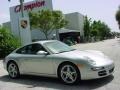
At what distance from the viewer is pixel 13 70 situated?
32.7ft

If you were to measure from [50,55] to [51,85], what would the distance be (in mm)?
939

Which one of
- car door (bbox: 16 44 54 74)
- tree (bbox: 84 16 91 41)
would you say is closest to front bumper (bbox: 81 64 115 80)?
car door (bbox: 16 44 54 74)

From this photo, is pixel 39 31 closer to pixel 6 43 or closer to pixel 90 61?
pixel 6 43

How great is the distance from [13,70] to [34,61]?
131 centimetres

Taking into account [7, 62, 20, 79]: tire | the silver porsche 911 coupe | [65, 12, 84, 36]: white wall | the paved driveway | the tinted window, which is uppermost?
[65, 12, 84, 36]: white wall

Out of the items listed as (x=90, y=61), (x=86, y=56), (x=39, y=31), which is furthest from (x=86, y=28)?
(x=90, y=61)

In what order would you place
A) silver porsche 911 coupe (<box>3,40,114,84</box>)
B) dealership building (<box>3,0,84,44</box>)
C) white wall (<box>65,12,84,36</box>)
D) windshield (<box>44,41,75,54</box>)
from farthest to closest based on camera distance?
white wall (<box>65,12,84,36</box>) < dealership building (<box>3,0,84,44</box>) < windshield (<box>44,41,75,54</box>) < silver porsche 911 coupe (<box>3,40,114,84</box>)

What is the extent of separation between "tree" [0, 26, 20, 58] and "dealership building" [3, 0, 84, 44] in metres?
33.7

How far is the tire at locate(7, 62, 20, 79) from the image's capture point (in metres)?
9.89

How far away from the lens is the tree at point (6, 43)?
20.8 metres

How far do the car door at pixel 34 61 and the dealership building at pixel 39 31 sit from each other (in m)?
46.1

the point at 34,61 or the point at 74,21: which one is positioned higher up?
the point at 74,21

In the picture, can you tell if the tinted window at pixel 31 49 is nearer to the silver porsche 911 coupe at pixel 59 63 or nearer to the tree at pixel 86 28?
the silver porsche 911 coupe at pixel 59 63

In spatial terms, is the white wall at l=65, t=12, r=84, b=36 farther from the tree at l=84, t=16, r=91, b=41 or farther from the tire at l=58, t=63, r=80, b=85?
the tire at l=58, t=63, r=80, b=85
